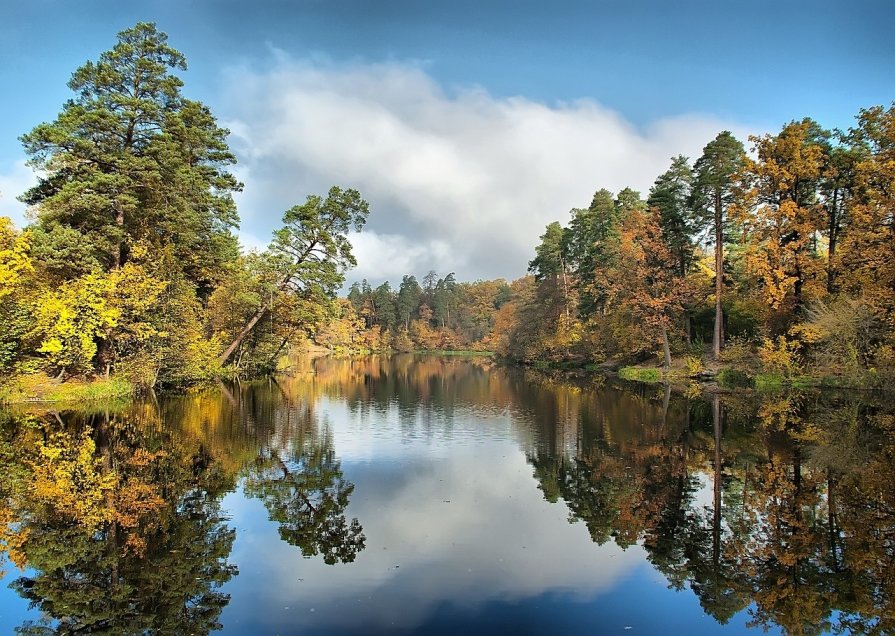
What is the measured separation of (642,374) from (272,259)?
26566 millimetres

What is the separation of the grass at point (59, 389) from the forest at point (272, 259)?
1.14ft

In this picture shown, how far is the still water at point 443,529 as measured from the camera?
21.6 ft

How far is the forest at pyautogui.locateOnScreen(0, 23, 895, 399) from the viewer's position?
22.2 m

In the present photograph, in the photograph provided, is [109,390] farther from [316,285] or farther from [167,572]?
[167,572]

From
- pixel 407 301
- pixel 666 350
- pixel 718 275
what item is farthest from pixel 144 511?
pixel 407 301

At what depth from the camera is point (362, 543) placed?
28.6 feet

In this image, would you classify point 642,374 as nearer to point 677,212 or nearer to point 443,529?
point 677,212

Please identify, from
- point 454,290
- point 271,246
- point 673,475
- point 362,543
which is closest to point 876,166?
point 673,475

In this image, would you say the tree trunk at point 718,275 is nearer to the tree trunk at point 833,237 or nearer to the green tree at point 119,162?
the tree trunk at point 833,237

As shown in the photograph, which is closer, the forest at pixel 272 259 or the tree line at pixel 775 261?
the forest at pixel 272 259

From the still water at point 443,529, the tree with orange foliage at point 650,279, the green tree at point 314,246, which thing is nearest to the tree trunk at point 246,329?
the green tree at point 314,246

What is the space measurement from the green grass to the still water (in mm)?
18545

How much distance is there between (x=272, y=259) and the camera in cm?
3375

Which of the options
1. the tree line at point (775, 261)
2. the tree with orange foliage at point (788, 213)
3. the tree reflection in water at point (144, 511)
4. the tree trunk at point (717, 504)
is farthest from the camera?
the tree with orange foliage at point (788, 213)
